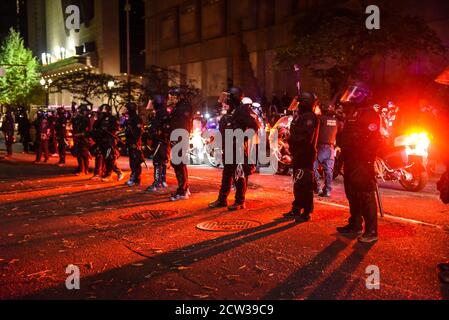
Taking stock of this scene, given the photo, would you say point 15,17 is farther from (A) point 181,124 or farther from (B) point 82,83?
(A) point 181,124

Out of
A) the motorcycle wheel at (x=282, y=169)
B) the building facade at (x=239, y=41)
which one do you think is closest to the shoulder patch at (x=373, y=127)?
the motorcycle wheel at (x=282, y=169)

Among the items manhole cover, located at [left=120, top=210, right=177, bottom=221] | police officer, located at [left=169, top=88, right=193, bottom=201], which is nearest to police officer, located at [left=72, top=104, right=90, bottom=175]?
police officer, located at [left=169, top=88, right=193, bottom=201]

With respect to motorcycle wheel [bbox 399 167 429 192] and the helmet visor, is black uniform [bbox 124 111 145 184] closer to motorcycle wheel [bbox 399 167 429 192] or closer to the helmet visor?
motorcycle wheel [bbox 399 167 429 192]

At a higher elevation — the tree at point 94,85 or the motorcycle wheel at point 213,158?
the tree at point 94,85

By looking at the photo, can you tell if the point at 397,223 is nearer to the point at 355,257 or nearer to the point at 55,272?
the point at 355,257

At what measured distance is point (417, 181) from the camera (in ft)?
35.9

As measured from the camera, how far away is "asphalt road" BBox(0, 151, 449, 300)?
508cm

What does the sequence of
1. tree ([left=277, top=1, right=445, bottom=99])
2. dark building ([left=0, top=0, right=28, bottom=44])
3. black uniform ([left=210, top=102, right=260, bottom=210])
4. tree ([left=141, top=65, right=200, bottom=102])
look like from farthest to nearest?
dark building ([left=0, top=0, right=28, bottom=44]), tree ([left=141, top=65, right=200, bottom=102]), tree ([left=277, top=1, right=445, bottom=99]), black uniform ([left=210, top=102, right=260, bottom=210])

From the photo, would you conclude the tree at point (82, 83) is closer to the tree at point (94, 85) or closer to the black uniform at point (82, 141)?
the tree at point (94, 85)

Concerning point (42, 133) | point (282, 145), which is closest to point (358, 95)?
point (282, 145)

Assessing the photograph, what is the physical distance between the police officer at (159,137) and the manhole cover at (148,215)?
2242 millimetres

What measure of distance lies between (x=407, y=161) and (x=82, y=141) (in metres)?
8.78

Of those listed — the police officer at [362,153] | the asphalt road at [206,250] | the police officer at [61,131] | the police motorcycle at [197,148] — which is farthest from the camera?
the police motorcycle at [197,148]

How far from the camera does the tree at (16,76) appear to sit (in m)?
52.8
